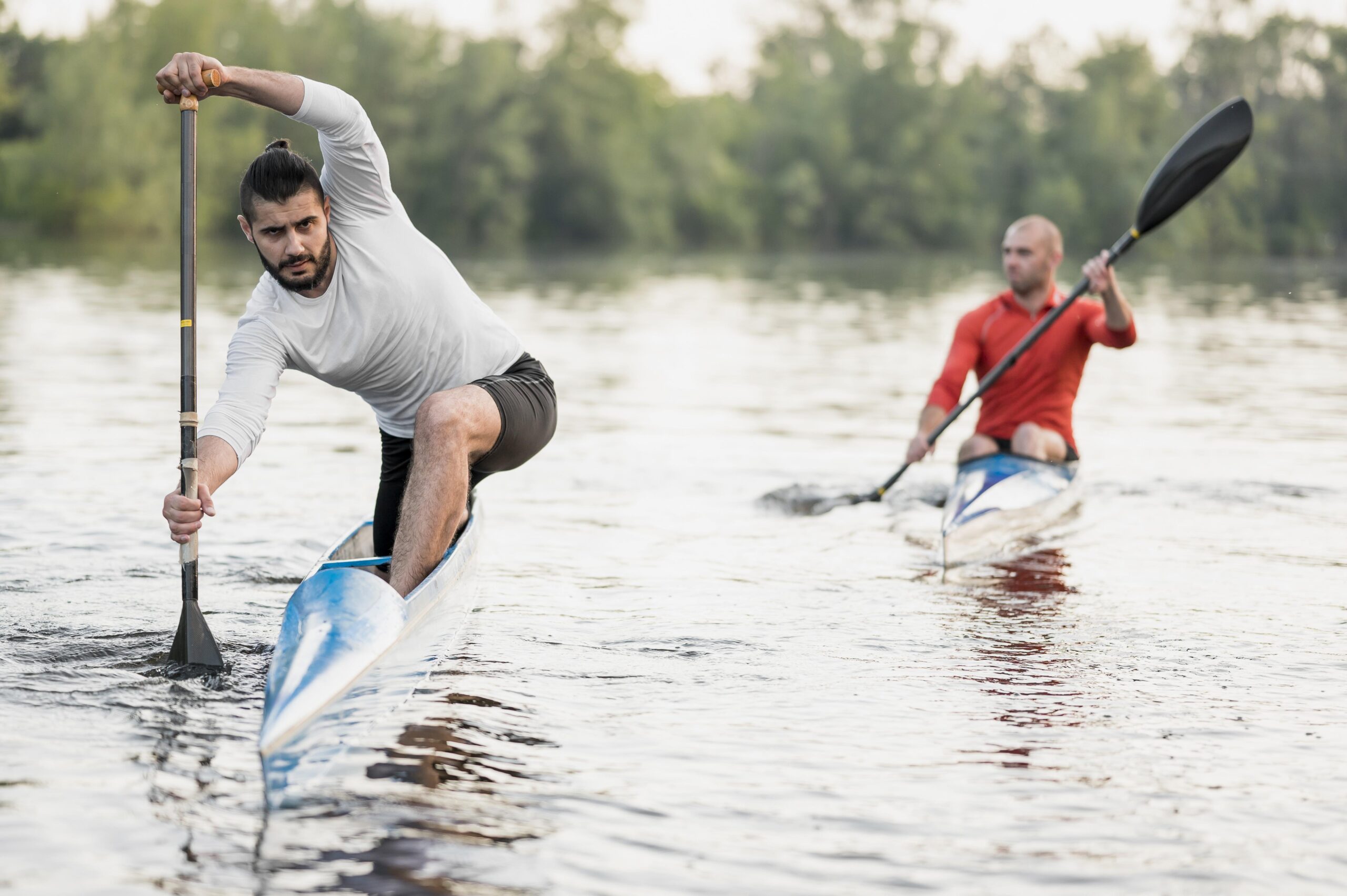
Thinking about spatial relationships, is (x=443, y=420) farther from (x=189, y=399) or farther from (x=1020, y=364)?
(x=1020, y=364)

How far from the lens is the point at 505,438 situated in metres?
5.23

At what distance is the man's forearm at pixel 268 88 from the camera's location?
468 centimetres

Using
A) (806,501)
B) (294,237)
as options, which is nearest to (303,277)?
(294,237)

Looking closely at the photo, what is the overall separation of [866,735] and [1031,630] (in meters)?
1.59

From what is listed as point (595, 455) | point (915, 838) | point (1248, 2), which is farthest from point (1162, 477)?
point (1248, 2)

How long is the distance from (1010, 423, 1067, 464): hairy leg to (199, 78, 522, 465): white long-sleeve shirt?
3690 millimetres

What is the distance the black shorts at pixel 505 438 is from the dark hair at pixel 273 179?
3.02ft

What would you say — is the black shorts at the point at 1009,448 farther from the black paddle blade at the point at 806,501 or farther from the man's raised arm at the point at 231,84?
the man's raised arm at the point at 231,84

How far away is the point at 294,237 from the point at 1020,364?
4626mm

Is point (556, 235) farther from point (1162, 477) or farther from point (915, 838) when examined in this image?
point (915, 838)

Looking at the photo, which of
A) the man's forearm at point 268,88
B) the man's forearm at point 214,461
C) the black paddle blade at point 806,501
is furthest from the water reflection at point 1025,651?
the man's forearm at point 268,88

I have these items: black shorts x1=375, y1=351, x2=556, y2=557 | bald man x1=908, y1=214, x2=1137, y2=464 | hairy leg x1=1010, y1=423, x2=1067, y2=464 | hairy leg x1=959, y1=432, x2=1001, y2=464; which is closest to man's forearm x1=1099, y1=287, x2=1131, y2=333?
bald man x1=908, y1=214, x2=1137, y2=464

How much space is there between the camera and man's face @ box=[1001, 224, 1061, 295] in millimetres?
8008

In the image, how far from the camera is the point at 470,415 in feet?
16.1
